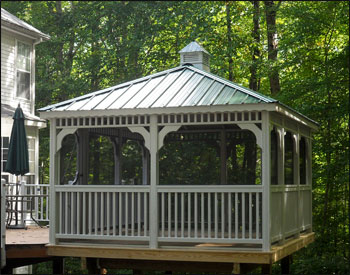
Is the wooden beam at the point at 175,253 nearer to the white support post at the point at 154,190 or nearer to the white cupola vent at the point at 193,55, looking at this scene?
the white support post at the point at 154,190

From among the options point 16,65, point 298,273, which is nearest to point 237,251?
point 298,273

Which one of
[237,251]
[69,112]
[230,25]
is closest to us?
[237,251]

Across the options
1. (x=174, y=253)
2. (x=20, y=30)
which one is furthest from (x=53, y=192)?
(x=20, y=30)

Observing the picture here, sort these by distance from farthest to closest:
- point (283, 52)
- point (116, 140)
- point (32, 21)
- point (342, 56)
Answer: point (32, 21), point (283, 52), point (342, 56), point (116, 140)

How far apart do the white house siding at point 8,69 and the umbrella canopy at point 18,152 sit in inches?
155

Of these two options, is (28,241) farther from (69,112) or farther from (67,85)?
(67,85)

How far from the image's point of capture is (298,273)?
1792 cm

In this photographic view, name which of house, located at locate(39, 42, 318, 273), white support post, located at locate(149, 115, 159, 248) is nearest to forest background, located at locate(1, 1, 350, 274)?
house, located at locate(39, 42, 318, 273)

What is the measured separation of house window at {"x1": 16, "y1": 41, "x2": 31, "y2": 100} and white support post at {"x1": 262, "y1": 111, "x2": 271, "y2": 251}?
34.7 ft

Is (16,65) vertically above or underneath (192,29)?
underneath

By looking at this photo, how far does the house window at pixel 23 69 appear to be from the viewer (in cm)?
1903

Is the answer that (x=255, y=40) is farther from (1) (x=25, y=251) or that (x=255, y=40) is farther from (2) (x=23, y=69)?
(1) (x=25, y=251)

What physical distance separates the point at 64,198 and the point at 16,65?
8.72 metres

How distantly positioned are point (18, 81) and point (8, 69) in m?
0.52
